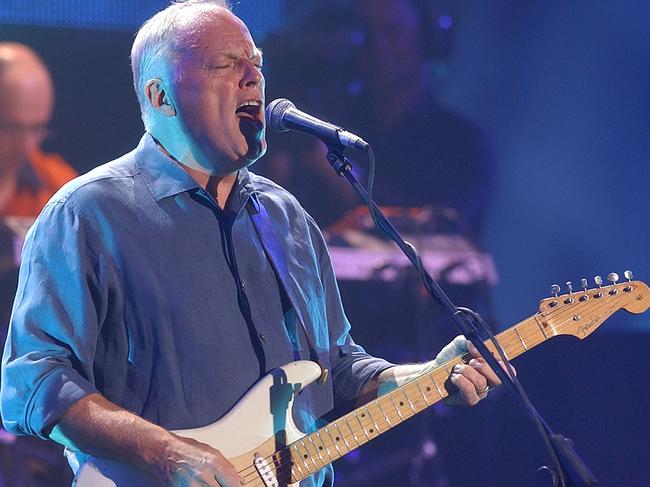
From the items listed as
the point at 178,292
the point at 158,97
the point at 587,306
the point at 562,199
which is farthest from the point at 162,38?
the point at 562,199

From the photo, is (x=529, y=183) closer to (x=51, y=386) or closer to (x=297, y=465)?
(x=297, y=465)

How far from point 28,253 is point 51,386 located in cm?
40

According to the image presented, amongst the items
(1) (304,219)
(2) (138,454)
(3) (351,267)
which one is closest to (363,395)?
(1) (304,219)

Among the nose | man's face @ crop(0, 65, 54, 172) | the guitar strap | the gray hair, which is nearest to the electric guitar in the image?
the guitar strap

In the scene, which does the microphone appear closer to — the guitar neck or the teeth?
the teeth

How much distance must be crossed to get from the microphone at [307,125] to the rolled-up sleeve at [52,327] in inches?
23.8

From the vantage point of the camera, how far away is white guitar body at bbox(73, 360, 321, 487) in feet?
7.51

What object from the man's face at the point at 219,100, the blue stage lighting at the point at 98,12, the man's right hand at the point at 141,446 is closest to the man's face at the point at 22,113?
the blue stage lighting at the point at 98,12

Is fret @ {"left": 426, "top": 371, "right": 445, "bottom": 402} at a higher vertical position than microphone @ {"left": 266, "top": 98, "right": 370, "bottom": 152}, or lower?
lower

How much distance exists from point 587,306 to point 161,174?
1361 millimetres

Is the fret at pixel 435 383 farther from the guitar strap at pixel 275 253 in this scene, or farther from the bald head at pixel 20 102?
the bald head at pixel 20 102

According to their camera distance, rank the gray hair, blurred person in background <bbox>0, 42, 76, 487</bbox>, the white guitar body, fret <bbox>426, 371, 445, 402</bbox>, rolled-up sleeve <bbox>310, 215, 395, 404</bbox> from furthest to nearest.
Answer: blurred person in background <bbox>0, 42, 76, 487</bbox>
rolled-up sleeve <bbox>310, 215, 395, 404</bbox>
the gray hair
fret <bbox>426, 371, 445, 402</bbox>
the white guitar body

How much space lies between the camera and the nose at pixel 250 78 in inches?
107

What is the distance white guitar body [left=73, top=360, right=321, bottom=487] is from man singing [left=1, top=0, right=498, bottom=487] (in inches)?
2.2
